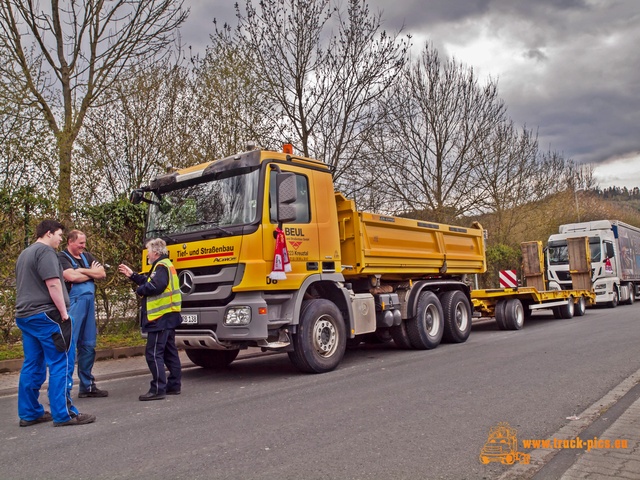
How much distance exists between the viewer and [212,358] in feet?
28.5

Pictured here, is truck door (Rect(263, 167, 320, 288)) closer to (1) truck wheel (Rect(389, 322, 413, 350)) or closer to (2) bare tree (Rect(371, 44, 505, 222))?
(1) truck wheel (Rect(389, 322, 413, 350))

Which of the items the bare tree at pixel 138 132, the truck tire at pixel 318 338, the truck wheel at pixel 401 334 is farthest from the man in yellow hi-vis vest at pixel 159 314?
the bare tree at pixel 138 132

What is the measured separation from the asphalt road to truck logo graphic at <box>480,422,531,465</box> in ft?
0.24

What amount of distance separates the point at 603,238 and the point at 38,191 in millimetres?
19602

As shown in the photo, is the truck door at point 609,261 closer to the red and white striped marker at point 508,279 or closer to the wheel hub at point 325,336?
the red and white striped marker at point 508,279

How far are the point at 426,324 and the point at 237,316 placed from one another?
461cm

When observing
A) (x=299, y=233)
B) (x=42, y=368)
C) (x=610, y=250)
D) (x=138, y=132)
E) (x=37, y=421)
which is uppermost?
(x=138, y=132)

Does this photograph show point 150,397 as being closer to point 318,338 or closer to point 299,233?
point 318,338

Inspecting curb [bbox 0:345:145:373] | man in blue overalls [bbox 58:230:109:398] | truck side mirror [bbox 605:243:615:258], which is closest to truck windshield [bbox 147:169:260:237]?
man in blue overalls [bbox 58:230:109:398]

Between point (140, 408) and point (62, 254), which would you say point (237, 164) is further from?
point (140, 408)

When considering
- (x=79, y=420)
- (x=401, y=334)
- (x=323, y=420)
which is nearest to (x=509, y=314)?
(x=401, y=334)

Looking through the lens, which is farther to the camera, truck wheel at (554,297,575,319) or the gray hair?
truck wheel at (554,297,575,319)

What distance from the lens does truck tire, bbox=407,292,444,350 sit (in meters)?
9.91

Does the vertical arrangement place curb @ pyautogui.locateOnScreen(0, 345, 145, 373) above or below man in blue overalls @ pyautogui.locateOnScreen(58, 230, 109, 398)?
below
